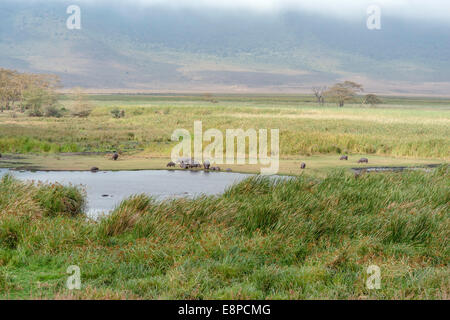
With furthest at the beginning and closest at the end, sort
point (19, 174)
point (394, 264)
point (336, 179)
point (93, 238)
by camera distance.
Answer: point (19, 174) → point (336, 179) → point (93, 238) → point (394, 264)

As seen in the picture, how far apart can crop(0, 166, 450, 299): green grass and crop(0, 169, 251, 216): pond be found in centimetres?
268

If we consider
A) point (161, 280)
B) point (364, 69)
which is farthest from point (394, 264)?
point (364, 69)

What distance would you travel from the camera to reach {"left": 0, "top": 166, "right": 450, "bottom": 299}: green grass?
23.6ft

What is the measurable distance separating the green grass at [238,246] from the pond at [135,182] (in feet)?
8.78

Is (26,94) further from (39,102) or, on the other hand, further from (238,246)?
(238,246)

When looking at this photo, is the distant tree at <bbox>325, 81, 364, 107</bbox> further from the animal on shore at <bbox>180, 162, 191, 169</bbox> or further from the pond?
the pond

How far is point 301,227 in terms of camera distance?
31.6ft

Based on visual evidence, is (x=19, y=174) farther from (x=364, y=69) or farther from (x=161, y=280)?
(x=364, y=69)

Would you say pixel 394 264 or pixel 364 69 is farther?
pixel 364 69

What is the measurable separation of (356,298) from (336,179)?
262 inches

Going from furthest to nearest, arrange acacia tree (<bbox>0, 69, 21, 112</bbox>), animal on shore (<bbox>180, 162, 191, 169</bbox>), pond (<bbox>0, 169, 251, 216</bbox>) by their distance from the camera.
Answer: acacia tree (<bbox>0, 69, 21, 112</bbox>) < animal on shore (<bbox>180, 162, 191, 169</bbox>) < pond (<bbox>0, 169, 251, 216</bbox>)

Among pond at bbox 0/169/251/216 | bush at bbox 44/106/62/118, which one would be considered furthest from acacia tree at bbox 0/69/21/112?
pond at bbox 0/169/251/216

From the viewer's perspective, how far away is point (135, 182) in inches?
687

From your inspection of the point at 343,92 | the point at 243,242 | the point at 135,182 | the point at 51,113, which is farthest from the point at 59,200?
the point at 343,92
